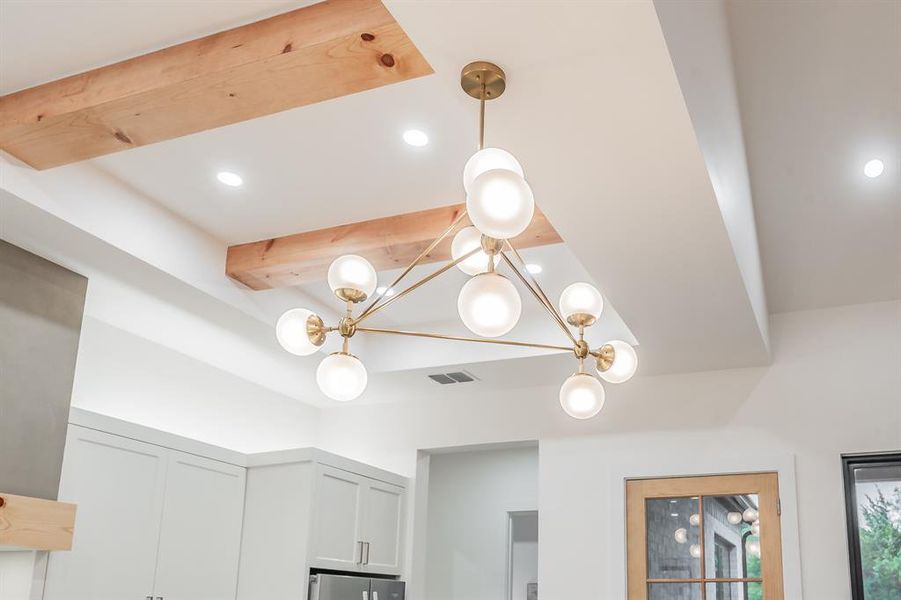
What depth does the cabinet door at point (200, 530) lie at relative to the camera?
13.8 feet

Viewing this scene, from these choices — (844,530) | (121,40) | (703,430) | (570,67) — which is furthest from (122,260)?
(844,530)

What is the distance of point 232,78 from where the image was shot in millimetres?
2654

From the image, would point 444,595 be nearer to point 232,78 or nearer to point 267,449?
point 267,449

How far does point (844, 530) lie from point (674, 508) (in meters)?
0.81

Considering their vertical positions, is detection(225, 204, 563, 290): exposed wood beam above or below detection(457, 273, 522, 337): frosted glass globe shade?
above

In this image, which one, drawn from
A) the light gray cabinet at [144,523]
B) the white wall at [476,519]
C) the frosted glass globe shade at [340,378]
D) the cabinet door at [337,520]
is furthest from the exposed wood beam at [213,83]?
the white wall at [476,519]

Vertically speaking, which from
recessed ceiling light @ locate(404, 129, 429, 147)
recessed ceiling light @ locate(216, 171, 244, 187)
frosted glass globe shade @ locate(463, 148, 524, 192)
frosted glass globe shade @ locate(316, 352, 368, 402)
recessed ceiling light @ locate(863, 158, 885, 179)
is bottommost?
frosted glass globe shade @ locate(316, 352, 368, 402)

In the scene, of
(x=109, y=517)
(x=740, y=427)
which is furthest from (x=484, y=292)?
(x=740, y=427)

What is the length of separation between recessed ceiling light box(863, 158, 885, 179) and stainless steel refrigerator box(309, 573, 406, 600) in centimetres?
314

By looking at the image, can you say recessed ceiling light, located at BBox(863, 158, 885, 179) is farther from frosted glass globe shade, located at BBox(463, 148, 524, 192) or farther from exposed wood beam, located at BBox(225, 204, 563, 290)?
frosted glass globe shade, located at BBox(463, 148, 524, 192)

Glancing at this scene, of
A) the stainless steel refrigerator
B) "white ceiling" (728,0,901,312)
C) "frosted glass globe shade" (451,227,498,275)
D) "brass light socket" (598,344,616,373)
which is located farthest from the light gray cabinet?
"white ceiling" (728,0,901,312)

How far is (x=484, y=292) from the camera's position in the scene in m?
1.94

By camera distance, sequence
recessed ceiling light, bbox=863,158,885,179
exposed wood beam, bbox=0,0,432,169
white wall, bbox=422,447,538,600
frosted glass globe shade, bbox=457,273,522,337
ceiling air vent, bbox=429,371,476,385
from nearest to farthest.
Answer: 1. frosted glass globe shade, bbox=457,273,522,337
2. exposed wood beam, bbox=0,0,432,169
3. recessed ceiling light, bbox=863,158,885,179
4. ceiling air vent, bbox=429,371,476,385
5. white wall, bbox=422,447,538,600

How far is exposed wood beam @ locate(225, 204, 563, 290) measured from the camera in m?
3.77
